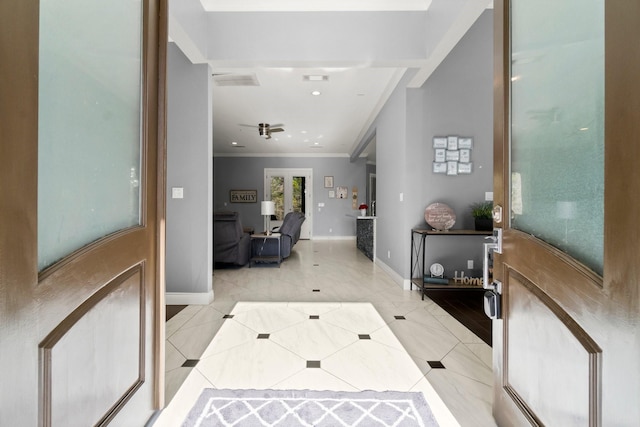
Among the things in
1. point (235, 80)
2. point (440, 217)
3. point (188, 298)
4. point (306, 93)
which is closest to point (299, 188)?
point (306, 93)

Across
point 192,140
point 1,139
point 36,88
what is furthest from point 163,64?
point 192,140

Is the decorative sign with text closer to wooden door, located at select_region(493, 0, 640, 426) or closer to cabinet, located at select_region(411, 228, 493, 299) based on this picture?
cabinet, located at select_region(411, 228, 493, 299)

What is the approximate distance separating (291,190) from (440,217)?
643 centimetres

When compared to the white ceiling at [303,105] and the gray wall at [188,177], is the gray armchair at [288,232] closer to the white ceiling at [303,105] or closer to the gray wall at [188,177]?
the white ceiling at [303,105]

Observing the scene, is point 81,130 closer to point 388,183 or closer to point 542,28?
point 542,28

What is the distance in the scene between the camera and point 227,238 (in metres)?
4.91

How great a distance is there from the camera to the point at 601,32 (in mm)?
837

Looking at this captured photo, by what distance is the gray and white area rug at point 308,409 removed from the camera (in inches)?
57.6

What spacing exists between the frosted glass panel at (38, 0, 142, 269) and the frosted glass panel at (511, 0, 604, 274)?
147 centimetres

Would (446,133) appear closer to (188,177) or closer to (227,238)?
(188,177)

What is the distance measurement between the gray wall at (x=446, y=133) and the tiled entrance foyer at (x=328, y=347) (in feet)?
2.85

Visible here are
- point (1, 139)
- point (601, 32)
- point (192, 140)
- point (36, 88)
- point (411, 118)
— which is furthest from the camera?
point (411, 118)

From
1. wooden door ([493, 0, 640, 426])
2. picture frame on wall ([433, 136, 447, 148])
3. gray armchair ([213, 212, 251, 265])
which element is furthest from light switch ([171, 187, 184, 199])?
picture frame on wall ([433, 136, 447, 148])

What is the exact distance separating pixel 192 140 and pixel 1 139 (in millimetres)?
2812
